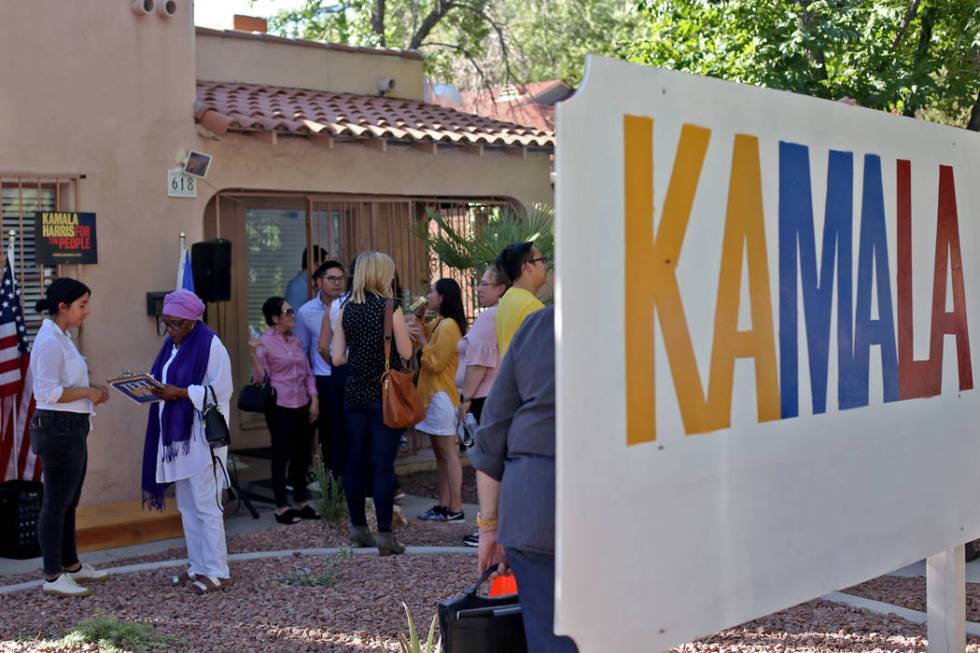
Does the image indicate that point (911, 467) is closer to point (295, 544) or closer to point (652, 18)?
point (295, 544)

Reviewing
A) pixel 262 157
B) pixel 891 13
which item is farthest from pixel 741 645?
pixel 891 13

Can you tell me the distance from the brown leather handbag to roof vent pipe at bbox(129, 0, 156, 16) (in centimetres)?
328

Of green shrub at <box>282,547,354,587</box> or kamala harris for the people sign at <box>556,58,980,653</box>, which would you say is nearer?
kamala harris for the people sign at <box>556,58,980,653</box>

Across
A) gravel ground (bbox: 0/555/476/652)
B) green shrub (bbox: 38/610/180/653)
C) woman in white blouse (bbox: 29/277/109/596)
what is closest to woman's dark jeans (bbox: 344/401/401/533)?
gravel ground (bbox: 0/555/476/652)

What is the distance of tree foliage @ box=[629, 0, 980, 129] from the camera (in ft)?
41.8

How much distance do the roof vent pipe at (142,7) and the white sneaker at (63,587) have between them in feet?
13.7

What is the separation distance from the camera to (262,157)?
9.87 meters

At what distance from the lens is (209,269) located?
29.2ft

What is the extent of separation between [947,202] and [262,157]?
21.9ft

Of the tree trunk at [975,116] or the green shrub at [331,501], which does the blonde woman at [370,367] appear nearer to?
the green shrub at [331,501]

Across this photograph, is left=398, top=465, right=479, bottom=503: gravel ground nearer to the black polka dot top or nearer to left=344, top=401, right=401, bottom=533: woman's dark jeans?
left=344, top=401, right=401, bottom=533: woman's dark jeans

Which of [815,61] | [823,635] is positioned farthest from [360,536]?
[815,61]

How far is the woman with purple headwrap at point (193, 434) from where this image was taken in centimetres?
654

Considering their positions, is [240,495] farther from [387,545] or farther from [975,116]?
[975,116]
